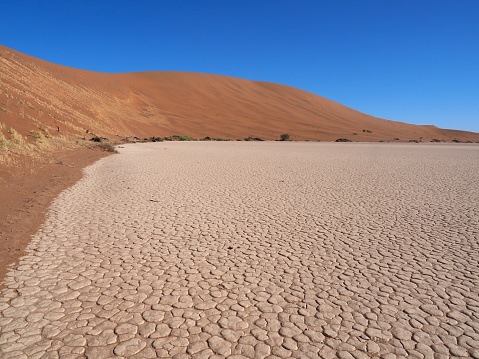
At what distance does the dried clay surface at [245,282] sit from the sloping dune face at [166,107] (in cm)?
1585

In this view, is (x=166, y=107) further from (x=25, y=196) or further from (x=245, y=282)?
(x=245, y=282)

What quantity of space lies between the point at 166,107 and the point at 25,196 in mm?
56328

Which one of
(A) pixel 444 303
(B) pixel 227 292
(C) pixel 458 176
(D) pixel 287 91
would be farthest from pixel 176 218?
(D) pixel 287 91

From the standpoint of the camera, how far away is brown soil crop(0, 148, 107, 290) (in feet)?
15.3

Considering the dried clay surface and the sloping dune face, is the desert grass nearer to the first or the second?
the sloping dune face

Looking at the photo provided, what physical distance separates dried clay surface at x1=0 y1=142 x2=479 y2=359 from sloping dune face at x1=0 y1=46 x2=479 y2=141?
15.8m

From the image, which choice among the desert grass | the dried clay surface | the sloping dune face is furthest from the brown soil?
the sloping dune face

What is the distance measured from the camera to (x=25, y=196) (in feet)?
24.2

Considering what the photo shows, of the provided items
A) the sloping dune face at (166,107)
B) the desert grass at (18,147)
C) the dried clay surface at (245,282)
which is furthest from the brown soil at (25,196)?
the sloping dune face at (166,107)

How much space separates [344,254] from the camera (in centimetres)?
457

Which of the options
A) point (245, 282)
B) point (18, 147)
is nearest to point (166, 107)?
point (18, 147)

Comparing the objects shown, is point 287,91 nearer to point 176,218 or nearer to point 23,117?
point 23,117

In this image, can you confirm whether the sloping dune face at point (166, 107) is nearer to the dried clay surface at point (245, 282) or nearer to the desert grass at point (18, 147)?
the desert grass at point (18, 147)

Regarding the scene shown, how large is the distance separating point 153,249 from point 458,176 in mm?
12348
